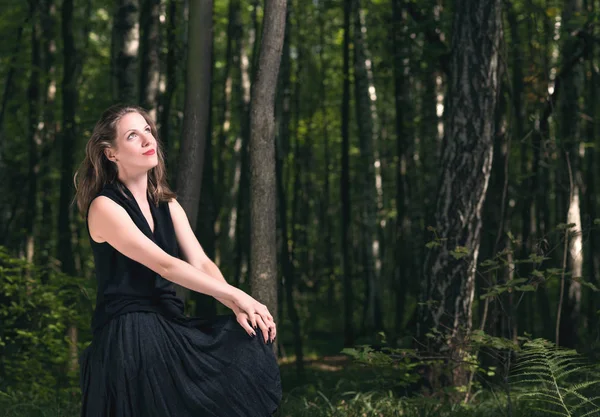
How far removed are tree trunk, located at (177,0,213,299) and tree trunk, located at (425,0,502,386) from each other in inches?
95.6

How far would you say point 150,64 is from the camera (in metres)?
10.7

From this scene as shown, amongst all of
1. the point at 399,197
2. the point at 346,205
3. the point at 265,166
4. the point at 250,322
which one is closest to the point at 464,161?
the point at 265,166

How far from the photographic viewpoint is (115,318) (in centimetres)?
385

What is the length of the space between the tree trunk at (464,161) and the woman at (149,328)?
14.1ft

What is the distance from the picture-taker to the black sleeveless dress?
3775mm

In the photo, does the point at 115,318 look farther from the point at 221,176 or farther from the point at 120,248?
the point at 221,176

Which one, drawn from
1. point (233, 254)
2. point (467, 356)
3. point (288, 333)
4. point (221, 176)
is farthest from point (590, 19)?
point (233, 254)

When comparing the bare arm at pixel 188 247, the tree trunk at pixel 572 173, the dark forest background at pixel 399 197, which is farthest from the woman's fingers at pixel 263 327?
the tree trunk at pixel 572 173

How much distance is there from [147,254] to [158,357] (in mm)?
478

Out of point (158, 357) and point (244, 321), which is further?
point (158, 357)

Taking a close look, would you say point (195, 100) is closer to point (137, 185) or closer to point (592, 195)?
point (137, 185)

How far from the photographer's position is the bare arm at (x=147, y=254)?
368cm

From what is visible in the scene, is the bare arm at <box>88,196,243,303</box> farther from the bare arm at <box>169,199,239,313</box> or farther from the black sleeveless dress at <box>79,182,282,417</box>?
the bare arm at <box>169,199,239,313</box>

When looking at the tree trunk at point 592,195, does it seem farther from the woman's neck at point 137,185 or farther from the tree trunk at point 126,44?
the woman's neck at point 137,185
